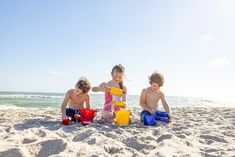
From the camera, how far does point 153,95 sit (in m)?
5.16

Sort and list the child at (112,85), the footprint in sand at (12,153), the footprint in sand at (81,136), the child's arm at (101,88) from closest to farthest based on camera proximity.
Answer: the footprint in sand at (12,153) → the footprint in sand at (81,136) → the child's arm at (101,88) → the child at (112,85)

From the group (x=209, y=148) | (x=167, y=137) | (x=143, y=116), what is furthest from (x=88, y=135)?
(x=143, y=116)

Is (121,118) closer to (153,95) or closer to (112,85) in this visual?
(112,85)

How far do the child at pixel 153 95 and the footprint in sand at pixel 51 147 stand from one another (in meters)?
2.64

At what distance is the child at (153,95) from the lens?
16.5 feet

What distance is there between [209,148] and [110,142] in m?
0.98

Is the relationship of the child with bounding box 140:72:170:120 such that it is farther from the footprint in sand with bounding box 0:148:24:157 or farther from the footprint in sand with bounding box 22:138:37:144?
the footprint in sand with bounding box 0:148:24:157

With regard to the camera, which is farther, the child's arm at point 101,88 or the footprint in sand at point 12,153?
the child's arm at point 101,88

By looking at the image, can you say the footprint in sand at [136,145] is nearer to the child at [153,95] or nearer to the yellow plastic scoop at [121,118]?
the yellow plastic scoop at [121,118]

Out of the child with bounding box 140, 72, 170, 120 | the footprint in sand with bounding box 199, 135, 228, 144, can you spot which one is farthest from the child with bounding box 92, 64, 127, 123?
the footprint in sand with bounding box 199, 135, 228, 144

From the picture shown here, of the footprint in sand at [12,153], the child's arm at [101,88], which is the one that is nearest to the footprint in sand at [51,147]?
the footprint in sand at [12,153]

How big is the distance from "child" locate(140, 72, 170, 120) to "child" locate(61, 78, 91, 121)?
1018mm

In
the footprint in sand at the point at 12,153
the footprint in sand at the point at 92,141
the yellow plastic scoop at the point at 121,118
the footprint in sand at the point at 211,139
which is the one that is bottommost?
the footprint in sand at the point at 211,139

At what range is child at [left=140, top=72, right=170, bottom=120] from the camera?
16.5 ft
